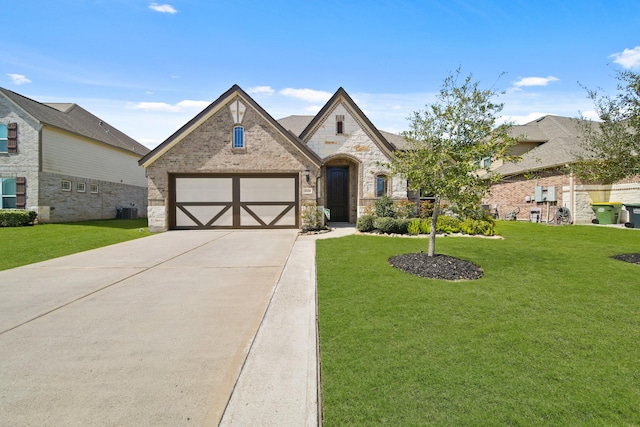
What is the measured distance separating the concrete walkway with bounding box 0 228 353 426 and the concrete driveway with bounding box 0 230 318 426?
1 cm

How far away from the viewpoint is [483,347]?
3.30m

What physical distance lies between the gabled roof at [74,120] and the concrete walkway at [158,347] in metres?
16.9

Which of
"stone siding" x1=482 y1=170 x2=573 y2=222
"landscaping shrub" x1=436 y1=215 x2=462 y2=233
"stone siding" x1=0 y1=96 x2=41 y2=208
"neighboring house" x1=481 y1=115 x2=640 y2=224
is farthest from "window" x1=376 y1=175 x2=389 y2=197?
"stone siding" x1=0 y1=96 x2=41 y2=208

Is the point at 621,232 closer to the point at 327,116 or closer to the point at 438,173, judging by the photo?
the point at 438,173

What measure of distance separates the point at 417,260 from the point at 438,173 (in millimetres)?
2042

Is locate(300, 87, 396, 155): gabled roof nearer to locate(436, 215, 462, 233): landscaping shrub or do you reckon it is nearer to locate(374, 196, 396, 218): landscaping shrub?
locate(374, 196, 396, 218): landscaping shrub

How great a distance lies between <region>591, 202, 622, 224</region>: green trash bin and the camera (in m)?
16.2

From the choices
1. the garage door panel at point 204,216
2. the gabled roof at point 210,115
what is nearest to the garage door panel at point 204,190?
the garage door panel at point 204,216

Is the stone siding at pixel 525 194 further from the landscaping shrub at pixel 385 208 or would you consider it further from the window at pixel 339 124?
the window at pixel 339 124

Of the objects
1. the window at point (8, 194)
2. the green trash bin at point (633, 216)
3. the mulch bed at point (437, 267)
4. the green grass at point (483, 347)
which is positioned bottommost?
the green grass at point (483, 347)

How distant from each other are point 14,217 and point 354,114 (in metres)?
19.1

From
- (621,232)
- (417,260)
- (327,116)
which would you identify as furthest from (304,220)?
(621,232)

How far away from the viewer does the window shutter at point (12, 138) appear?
17.6 meters

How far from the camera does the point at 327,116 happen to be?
53.9 feet
